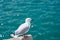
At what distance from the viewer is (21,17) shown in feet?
45.6

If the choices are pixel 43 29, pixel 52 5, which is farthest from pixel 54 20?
pixel 52 5

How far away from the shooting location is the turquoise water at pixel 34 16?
1218cm

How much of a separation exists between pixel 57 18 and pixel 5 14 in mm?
2905

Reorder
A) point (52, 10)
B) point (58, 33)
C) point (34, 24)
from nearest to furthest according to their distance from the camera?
point (58, 33) → point (34, 24) → point (52, 10)

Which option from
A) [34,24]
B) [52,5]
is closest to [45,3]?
[52,5]

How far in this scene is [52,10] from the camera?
14883 millimetres

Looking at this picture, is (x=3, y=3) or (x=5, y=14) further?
(x=3, y=3)

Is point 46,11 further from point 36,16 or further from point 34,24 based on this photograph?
point 34,24

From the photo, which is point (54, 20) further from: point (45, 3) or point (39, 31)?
point (45, 3)

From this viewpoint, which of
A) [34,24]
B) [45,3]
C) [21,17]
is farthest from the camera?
[45,3]

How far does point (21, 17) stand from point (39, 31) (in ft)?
6.31

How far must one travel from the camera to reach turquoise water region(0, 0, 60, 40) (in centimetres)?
1218

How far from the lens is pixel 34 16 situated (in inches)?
551

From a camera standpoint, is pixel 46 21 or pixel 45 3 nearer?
pixel 46 21
